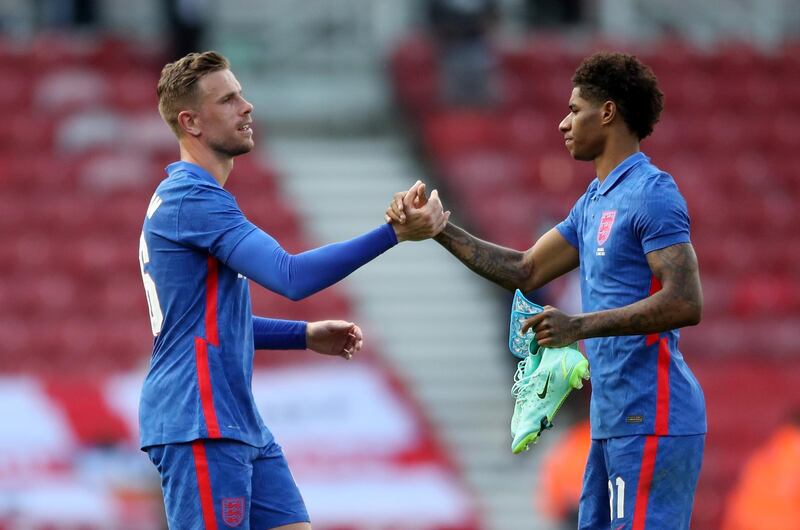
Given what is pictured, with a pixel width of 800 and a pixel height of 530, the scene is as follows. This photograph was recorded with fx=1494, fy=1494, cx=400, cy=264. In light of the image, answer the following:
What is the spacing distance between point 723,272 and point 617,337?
8457 mm

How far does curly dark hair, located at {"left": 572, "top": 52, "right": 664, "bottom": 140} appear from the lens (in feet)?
17.4

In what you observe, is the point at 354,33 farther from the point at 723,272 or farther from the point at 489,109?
the point at 723,272

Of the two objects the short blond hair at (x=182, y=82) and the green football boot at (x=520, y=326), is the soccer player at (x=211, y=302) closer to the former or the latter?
the short blond hair at (x=182, y=82)

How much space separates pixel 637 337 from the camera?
5.14 metres

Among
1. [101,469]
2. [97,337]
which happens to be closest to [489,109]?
[97,337]

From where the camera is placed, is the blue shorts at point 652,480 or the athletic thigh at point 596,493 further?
the athletic thigh at point 596,493

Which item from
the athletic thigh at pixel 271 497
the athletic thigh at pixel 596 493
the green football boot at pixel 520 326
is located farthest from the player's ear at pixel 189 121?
the athletic thigh at pixel 596 493

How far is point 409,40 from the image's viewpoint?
16.0 m

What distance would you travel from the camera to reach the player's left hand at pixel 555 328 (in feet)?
16.5

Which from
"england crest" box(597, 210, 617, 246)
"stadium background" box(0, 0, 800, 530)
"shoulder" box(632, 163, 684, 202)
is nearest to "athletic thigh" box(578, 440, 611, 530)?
"england crest" box(597, 210, 617, 246)

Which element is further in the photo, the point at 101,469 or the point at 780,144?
the point at 780,144

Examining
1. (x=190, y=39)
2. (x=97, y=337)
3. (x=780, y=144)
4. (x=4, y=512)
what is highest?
(x=190, y=39)

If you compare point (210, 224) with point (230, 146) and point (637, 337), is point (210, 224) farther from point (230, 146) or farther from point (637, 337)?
point (637, 337)

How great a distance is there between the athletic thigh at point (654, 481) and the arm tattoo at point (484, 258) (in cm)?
89
